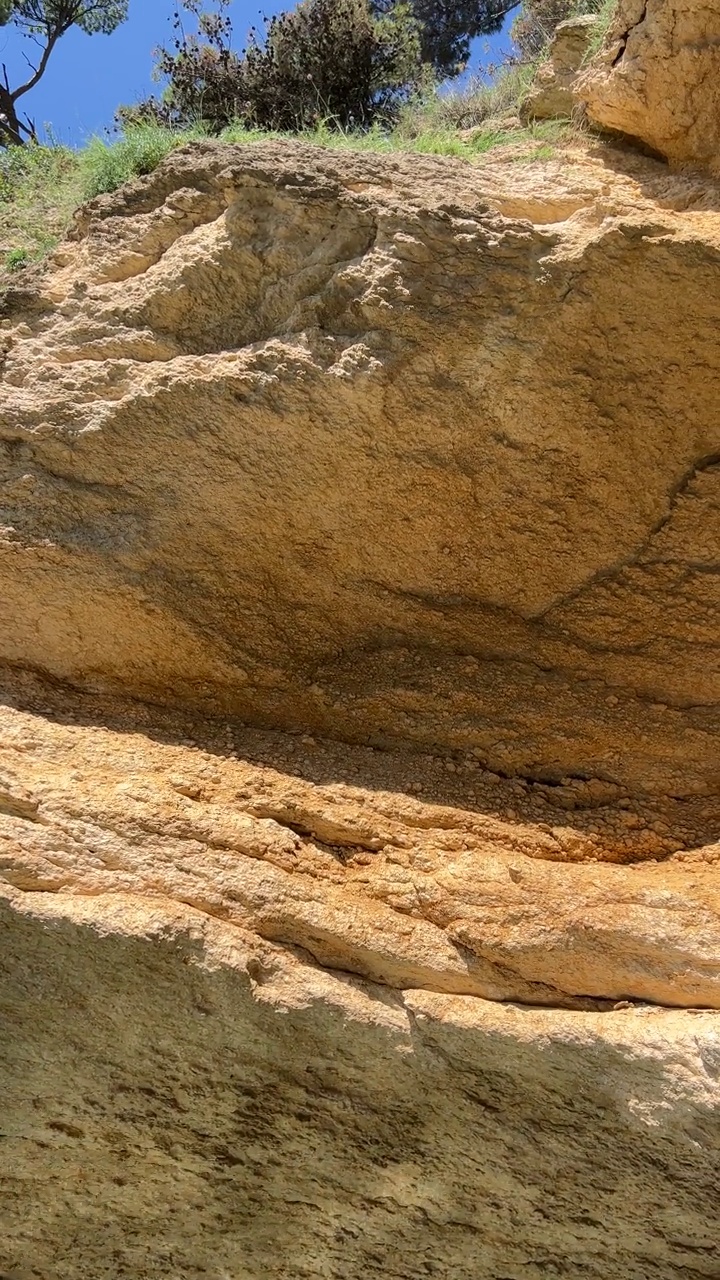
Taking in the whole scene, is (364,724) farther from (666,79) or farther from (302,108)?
(302,108)

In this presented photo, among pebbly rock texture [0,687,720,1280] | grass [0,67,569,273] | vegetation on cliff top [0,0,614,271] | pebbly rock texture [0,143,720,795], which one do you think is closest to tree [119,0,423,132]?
vegetation on cliff top [0,0,614,271]

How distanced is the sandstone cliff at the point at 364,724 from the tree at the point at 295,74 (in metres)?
3.30

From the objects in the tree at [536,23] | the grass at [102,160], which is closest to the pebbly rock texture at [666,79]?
the grass at [102,160]

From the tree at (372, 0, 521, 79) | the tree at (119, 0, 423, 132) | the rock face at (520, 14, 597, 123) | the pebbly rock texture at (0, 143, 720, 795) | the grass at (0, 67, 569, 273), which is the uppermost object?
the tree at (372, 0, 521, 79)

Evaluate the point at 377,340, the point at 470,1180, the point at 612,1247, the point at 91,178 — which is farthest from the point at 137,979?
the point at 91,178

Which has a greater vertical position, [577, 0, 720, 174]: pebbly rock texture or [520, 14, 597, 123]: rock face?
[520, 14, 597, 123]: rock face

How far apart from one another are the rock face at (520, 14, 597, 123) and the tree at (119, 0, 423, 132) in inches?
89.5

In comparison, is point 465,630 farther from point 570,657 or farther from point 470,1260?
point 470,1260

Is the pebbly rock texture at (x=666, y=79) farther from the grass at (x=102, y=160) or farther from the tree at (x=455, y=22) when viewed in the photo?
the tree at (x=455, y=22)

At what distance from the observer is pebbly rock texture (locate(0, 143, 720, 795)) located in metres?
2.78

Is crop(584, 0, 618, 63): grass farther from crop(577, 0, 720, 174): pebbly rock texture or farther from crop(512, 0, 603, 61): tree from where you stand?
crop(512, 0, 603, 61): tree

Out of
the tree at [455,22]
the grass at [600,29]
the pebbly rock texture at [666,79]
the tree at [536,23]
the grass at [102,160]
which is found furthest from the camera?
the tree at [455,22]

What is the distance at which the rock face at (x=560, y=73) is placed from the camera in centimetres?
357

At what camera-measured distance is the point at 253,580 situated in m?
2.99
